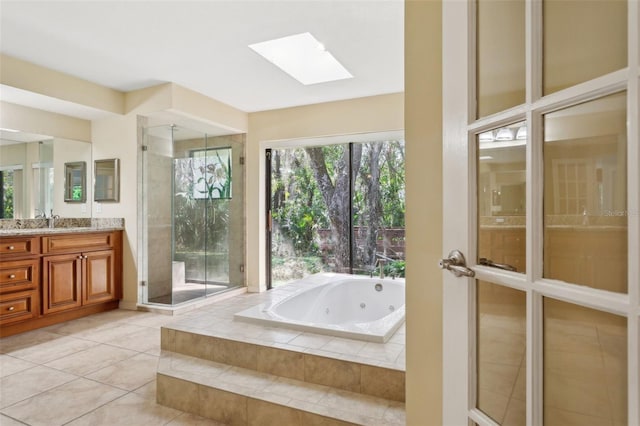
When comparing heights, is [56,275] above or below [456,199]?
below

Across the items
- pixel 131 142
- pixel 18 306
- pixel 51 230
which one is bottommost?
pixel 18 306

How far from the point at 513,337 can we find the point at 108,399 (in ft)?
7.44

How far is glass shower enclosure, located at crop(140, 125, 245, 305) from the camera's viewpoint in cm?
411

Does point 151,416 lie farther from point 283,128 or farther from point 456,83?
point 283,128

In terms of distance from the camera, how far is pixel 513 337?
2.84 feet

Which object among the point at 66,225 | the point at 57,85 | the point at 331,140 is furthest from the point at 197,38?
the point at 66,225

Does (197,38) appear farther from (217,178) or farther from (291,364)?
(291,364)

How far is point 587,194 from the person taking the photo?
2.26ft

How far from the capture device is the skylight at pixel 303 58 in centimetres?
299

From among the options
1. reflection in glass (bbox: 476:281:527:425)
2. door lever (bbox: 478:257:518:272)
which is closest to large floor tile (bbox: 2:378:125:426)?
reflection in glass (bbox: 476:281:527:425)

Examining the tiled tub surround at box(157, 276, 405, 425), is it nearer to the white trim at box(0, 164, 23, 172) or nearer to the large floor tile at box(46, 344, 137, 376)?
the large floor tile at box(46, 344, 137, 376)

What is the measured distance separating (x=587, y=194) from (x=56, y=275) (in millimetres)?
4140

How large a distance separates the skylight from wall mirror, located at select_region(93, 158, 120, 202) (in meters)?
2.22

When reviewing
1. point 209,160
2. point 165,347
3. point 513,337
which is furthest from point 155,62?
point 513,337
